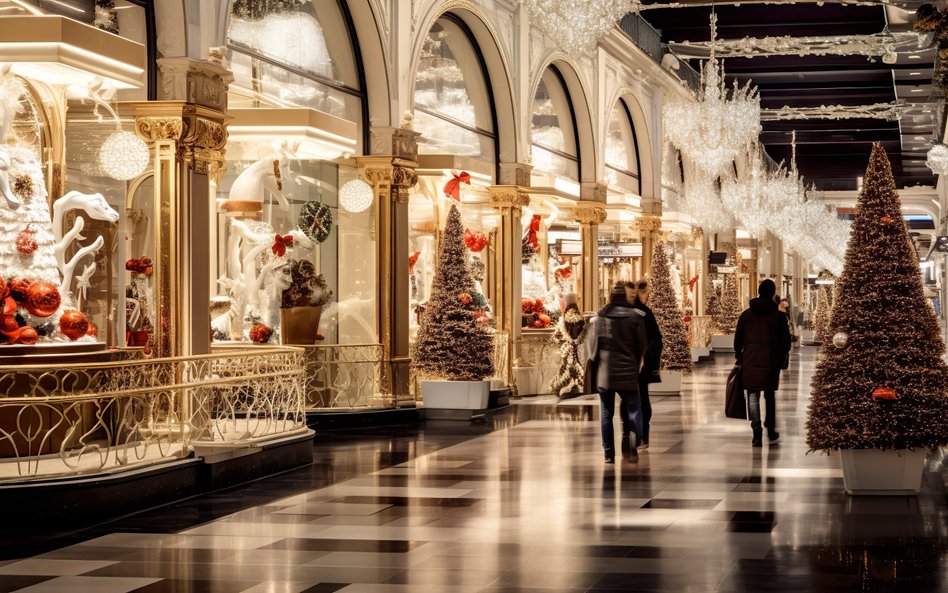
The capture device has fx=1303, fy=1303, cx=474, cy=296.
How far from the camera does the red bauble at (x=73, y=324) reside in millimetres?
9555

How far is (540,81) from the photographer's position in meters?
23.3

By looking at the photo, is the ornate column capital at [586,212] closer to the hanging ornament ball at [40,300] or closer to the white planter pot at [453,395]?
the white planter pot at [453,395]

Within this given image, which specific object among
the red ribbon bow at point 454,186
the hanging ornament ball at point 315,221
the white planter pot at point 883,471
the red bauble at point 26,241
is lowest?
the white planter pot at point 883,471

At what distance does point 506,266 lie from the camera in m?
20.3

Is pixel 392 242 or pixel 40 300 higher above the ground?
pixel 392 242

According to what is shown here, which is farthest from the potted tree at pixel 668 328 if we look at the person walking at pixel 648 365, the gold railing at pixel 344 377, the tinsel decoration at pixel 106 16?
the tinsel decoration at pixel 106 16

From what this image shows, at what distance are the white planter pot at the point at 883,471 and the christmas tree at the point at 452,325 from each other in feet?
25.4

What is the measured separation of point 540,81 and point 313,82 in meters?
8.85

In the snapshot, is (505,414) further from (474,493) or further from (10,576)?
(10,576)

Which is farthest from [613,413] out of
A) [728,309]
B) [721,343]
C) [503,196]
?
[728,309]

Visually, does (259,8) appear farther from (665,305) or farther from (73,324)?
(665,305)

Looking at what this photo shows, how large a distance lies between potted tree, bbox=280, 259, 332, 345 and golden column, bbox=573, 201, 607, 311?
11079mm

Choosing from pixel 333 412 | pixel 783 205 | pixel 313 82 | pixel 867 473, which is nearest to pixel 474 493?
pixel 867 473

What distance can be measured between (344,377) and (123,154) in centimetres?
558
